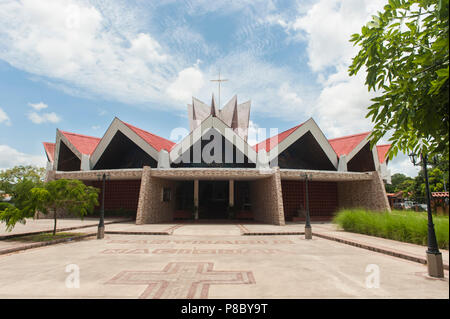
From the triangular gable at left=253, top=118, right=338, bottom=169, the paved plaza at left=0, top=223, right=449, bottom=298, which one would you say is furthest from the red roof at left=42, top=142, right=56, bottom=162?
the triangular gable at left=253, top=118, right=338, bottom=169

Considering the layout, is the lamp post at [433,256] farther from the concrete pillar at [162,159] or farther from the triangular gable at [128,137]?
the triangular gable at [128,137]

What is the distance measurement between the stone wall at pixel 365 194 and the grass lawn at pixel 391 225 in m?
7.91

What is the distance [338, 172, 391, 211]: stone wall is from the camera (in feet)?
69.6

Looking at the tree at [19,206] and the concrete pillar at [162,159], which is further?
the concrete pillar at [162,159]

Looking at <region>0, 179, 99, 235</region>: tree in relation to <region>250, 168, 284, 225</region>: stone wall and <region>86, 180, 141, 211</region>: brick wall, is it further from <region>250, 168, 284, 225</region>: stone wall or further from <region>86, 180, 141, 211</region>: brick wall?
<region>86, 180, 141, 211</region>: brick wall

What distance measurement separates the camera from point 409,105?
3508mm

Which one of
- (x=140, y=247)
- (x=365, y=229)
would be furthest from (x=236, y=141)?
(x=140, y=247)

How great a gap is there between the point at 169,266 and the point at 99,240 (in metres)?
7.05

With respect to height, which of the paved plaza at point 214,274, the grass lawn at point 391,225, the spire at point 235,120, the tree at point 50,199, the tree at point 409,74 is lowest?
the paved plaza at point 214,274

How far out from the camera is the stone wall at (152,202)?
765 inches

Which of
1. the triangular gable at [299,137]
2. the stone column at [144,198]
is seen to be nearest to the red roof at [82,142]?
the stone column at [144,198]

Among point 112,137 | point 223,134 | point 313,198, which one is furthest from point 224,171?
point 112,137

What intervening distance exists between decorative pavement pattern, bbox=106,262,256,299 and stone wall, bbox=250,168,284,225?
12754 millimetres

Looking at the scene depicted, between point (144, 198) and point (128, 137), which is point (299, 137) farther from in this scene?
point (128, 137)
